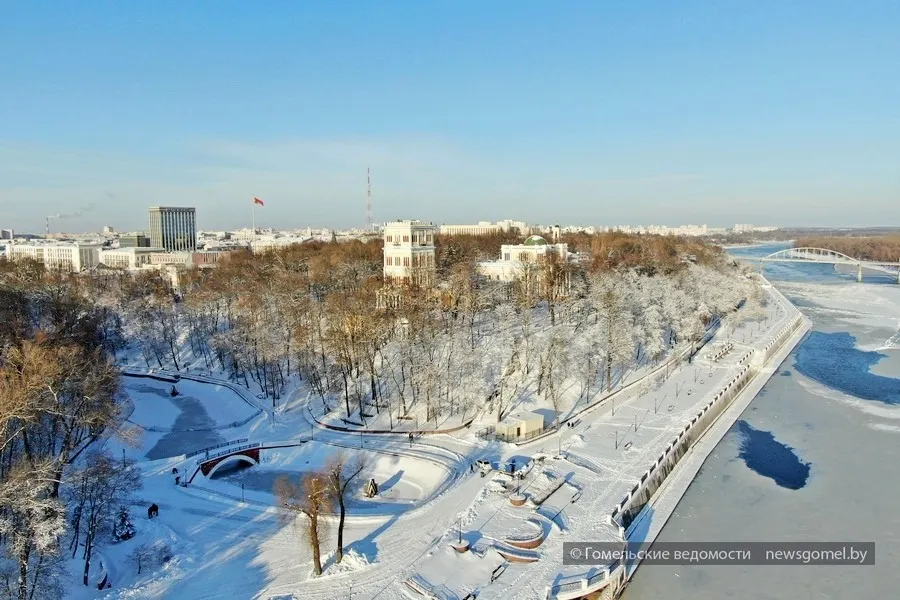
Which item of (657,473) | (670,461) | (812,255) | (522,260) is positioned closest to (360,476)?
(657,473)

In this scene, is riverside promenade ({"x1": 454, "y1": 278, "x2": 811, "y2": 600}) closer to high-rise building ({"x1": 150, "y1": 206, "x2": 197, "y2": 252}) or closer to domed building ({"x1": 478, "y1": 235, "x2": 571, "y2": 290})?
domed building ({"x1": 478, "y1": 235, "x2": 571, "y2": 290})

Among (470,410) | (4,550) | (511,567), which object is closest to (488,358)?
(470,410)

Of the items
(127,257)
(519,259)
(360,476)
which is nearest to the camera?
(360,476)

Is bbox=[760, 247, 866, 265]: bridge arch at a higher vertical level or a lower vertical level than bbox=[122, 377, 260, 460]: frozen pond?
higher

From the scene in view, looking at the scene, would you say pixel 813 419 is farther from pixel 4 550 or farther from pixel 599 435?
pixel 4 550

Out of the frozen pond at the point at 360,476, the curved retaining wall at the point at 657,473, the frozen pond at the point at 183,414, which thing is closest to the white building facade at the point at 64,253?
the frozen pond at the point at 183,414

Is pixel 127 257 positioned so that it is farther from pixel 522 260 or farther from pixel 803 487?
pixel 803 487

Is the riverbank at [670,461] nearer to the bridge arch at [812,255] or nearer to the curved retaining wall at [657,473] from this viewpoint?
the curved retaining wall at [657,473]

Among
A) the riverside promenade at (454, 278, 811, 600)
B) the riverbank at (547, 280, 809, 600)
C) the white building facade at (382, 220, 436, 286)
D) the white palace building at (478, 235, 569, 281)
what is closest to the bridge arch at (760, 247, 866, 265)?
the white palace building at (478, 235, 569, 281)
